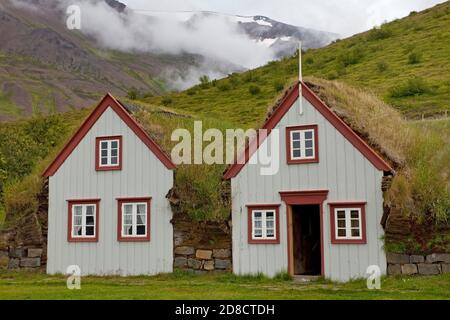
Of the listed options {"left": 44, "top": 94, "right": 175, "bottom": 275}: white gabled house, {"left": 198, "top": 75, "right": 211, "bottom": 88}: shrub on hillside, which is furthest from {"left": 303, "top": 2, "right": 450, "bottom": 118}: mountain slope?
{"left": 44, "top": 94, "right": 175, "bottom": 275}: white gabled house

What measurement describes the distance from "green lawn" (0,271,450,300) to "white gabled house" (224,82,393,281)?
2.96 feet

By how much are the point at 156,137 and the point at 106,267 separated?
18.9 feet

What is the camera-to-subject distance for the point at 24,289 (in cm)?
2102

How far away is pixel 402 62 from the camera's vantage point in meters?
55.0

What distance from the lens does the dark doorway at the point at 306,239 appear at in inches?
966

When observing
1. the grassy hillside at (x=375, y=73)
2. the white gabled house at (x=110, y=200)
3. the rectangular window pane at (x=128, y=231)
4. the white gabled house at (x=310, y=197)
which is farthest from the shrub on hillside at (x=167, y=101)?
the white gabled house at (x=310, y=197)

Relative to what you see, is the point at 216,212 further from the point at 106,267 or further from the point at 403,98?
the point at 403,98

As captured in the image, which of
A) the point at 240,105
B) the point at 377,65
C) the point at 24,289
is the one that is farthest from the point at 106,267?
the point at 377,65

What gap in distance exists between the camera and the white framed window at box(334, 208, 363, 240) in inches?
872

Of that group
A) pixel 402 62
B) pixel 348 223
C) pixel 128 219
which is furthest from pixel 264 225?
pixel 402 62

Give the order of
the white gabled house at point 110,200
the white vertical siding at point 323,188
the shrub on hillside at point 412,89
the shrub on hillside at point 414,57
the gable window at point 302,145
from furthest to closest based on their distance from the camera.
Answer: the shrub on hillside at point 414,57 → the shrub on hillside at point 412,89 → the white gabled house at point 110,200 → the gable window at point 302,145 → the white vertical siding at point 323,188

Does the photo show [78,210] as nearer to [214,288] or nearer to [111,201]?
[111,201]

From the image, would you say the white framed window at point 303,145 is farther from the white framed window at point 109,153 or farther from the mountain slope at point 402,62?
the mountain slope at point 402,62

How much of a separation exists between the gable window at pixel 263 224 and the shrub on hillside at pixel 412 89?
24.1 meters
